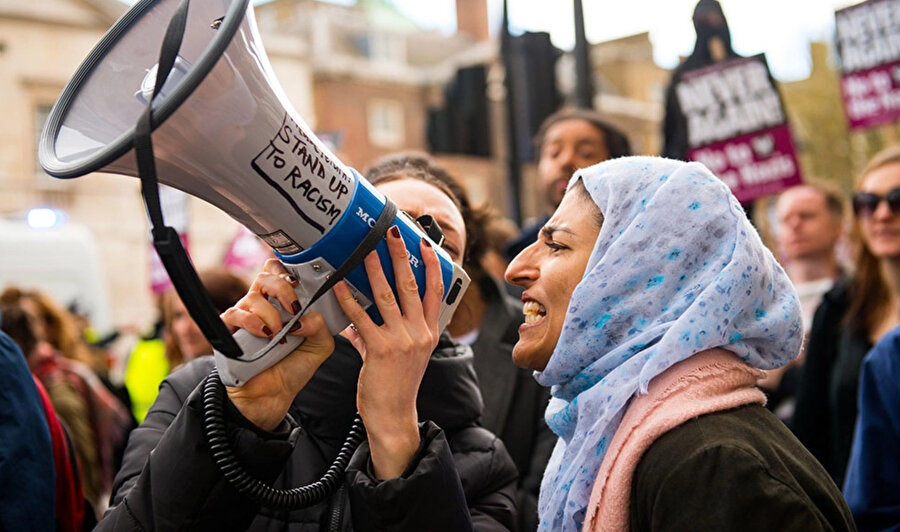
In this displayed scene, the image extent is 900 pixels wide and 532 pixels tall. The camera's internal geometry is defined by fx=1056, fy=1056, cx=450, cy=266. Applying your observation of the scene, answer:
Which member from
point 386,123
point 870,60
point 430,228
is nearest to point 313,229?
point 430,228

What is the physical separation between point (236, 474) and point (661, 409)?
0.75 meters

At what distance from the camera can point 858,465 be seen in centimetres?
290

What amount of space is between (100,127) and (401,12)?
4422 cm

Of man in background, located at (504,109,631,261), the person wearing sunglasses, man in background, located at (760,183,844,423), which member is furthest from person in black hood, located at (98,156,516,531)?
man in background, located at (760,183,844,423)

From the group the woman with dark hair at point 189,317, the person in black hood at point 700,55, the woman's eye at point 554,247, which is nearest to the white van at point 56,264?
the woman with dark hair at point 189,317

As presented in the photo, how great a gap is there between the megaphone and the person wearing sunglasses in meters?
2.54

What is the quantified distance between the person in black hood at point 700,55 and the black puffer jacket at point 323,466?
13.3 ft

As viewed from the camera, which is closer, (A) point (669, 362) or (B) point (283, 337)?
(A) point (669, 362)

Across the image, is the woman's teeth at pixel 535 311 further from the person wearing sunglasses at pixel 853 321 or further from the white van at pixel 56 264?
the white van at pixel 56 264

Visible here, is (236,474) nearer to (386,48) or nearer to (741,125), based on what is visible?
(741,125)

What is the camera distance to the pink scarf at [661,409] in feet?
5.83

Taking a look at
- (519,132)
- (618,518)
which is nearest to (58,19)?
(519,132)

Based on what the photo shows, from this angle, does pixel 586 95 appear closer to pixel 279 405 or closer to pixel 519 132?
pixel 519 132

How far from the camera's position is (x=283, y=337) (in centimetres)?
192
